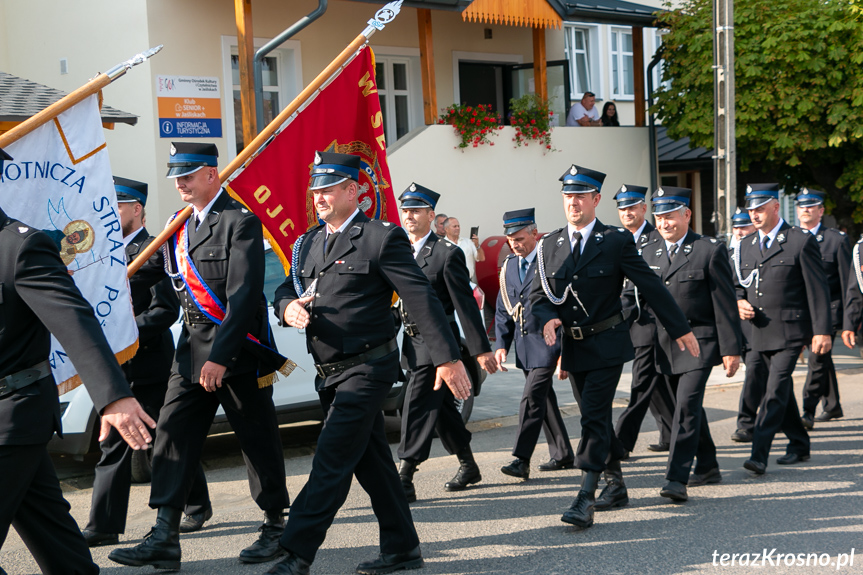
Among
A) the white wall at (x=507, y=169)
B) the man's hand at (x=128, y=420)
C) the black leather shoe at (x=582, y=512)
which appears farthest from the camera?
the white wall at (x=507, y=169)

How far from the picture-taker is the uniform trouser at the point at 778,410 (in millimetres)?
7055

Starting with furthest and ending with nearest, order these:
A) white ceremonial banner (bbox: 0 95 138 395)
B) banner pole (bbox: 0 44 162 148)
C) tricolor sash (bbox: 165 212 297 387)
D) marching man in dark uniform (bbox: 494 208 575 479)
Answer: marching man in dark uniform (bbox: 494 208 575 479), tricolor sash (bbox: 165 212 297 387), white ceremonial banner (bbox: 0 95 138 395), banner pole (bbox: 0 44 162 148)

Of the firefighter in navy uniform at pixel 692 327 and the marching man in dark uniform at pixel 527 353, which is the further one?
the marching man in dark uniform at pixel 527 353

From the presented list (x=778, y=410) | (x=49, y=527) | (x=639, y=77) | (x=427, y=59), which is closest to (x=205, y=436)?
(x=49, y=527)

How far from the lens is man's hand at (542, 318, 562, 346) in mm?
5945

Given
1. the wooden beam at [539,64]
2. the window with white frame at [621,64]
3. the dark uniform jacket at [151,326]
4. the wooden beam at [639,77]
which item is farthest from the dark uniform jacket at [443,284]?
the window with white frame at [621,64]

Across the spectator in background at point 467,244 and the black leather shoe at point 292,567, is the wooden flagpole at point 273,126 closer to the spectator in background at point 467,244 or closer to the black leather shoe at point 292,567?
the black leather shoe at point 292,567

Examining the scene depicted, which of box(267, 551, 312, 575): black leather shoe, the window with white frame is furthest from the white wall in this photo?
box(267, 551, 312, 575): black leather shoe

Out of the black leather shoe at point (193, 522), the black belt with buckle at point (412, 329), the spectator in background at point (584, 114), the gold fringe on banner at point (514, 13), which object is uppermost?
the gold fringe on banner at point (514, 13)

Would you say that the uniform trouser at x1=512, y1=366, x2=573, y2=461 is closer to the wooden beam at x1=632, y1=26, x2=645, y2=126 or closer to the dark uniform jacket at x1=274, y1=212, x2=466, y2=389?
the dark uniform jacket at x1=274, y1=212, x2=466, y2=389

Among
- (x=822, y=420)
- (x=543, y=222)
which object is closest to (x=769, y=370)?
(x=822, y=420)

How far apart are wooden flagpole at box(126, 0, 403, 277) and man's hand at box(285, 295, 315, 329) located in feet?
2.88

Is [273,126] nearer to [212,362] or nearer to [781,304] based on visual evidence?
[212,362]

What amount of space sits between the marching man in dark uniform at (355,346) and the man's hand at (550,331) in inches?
45.7
